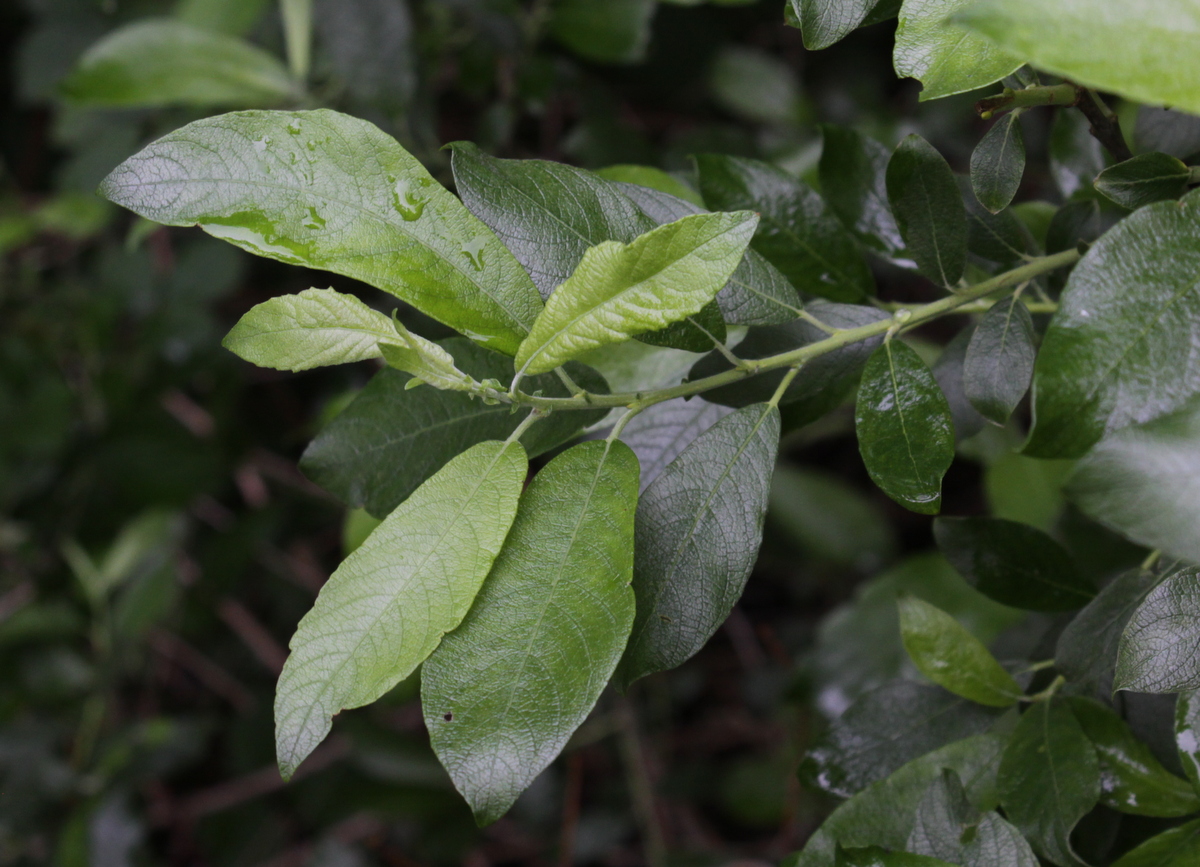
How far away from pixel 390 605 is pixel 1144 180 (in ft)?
1.57

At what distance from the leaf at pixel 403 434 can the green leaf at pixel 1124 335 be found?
0.26 meters

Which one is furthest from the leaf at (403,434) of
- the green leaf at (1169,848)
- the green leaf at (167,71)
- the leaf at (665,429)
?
the green leaf at (167,71)

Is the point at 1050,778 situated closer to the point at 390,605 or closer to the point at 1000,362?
the point at 1000,362

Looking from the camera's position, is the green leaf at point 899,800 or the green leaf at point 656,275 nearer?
the green leaf at point 656,275

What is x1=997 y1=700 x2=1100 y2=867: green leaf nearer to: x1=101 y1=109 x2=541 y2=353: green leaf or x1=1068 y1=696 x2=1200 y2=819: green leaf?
x1=1068 y1=696 x2=1200 y2=819: green leaf

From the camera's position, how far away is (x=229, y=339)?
48cm

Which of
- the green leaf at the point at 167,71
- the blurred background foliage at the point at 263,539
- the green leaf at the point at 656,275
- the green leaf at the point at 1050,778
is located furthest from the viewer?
the blurred background foliage at the point at 263,539

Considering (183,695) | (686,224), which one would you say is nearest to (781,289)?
(686,224)

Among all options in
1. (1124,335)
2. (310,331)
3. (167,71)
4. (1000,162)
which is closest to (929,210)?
(1000,162)

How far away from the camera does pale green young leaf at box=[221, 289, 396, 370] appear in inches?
18.4

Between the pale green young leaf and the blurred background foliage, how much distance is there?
0.76 metres

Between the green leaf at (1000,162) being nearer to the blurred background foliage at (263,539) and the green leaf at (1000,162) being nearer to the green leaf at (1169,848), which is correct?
the green leaf at (1169,848)

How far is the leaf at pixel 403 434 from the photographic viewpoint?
58 centimetres

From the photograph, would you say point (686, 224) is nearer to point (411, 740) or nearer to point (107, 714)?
point (411, 740)
